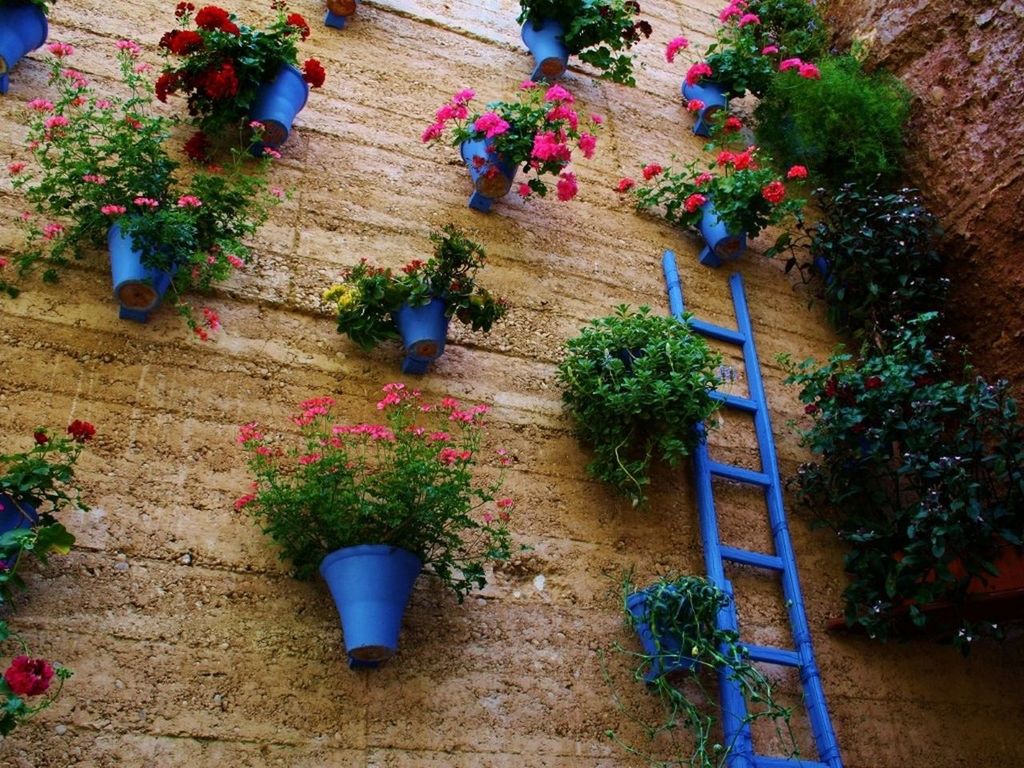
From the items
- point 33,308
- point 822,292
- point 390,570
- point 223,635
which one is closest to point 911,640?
point 822,292

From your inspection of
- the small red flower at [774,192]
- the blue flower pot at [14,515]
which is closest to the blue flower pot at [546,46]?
the small red flower at [774,192]

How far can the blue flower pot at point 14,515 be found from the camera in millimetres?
2342

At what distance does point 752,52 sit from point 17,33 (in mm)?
3332

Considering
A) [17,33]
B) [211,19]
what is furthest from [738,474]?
[17,33]

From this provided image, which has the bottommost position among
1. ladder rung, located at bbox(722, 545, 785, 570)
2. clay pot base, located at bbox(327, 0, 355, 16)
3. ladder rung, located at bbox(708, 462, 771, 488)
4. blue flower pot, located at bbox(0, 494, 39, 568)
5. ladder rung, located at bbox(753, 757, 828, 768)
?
ladder rung, located at bbox(753, 757, 828, 768)

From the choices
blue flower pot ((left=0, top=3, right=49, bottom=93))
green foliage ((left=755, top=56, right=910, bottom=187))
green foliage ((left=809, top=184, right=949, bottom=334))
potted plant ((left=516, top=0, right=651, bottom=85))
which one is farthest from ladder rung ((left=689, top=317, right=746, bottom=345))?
blue flower pot ((left=0, top=3, right=49, bottom=93))

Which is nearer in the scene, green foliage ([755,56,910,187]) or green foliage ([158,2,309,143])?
green foliage ([158,2,309,143])

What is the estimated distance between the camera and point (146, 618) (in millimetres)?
2549

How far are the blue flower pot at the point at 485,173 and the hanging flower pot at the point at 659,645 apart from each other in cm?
175

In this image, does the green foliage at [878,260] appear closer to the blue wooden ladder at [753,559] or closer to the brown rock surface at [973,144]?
the brown rock surface at [973,144]

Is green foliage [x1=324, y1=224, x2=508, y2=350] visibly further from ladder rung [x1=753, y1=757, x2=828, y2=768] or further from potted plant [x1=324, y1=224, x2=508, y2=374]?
ladder rung [x1=753, y1=757, x2=828, y2=768]

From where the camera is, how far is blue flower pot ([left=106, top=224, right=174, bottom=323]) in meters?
2.89

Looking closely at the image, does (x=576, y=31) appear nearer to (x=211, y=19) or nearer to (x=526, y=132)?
(x=526, y=132)

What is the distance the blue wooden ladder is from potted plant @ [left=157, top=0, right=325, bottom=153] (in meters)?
1.71
